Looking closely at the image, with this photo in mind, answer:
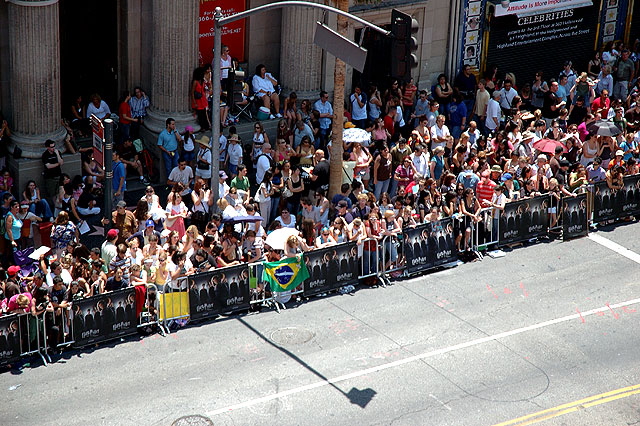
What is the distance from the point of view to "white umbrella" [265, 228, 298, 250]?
20.2 m

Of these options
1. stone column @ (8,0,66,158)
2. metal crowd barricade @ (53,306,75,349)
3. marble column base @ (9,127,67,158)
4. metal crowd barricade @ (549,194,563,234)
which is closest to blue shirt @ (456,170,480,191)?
metal crowd barricade @ (549,194,563,234)

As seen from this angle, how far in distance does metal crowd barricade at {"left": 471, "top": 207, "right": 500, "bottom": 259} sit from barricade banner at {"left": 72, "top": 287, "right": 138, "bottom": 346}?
7.55m

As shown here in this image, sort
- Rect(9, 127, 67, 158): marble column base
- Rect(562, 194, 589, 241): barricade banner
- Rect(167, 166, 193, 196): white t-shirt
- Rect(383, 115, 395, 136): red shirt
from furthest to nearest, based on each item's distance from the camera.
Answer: Rect(383, 115, 395, 136): red shirt
Rect(562, 194, 589, 241): barricade banner
Rect(167, 166, 193, 196): white t-shirt
Rect(9, 127, 67, 158): marble column base

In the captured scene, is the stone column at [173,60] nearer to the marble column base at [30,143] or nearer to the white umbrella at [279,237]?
the marble column base at [30,143]

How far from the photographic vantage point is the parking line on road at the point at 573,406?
16.8m

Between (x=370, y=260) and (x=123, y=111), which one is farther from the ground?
(x=123, y=111)

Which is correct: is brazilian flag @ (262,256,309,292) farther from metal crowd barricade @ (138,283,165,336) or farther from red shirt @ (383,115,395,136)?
red shirt @ (383,115,395,136)

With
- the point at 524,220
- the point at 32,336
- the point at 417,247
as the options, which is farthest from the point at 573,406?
the point at 32,336

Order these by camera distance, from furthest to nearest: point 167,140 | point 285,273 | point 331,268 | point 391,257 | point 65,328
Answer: point 167,140
point 391,257
point 331,268
point 285,273
point 65,328

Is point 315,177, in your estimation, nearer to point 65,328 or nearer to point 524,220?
point 524,220

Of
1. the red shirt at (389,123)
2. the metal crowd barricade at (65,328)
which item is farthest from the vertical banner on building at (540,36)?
the metal crowd barricade at (65,328)

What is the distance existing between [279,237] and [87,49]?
788 cm

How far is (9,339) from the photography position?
1734cm

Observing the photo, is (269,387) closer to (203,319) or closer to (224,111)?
(203,319)
